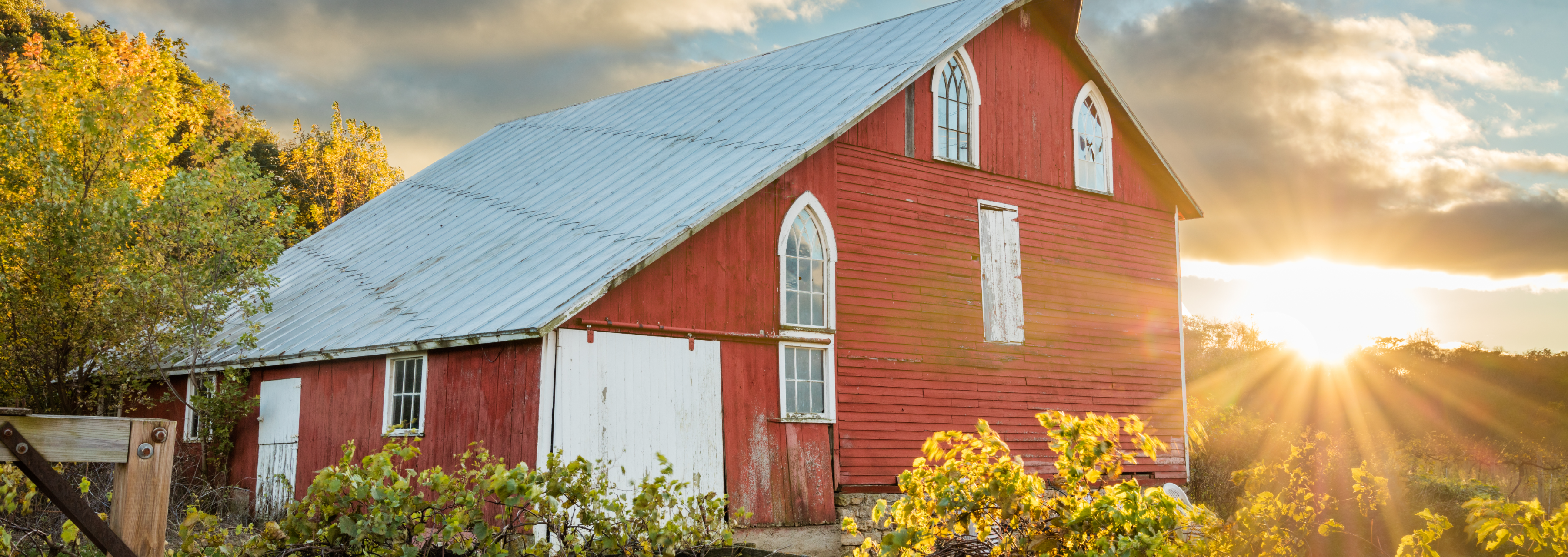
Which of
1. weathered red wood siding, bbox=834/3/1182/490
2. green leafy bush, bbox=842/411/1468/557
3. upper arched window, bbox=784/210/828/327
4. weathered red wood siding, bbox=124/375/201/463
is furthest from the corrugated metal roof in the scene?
green leafy bush, bbox=842/411/1468/557

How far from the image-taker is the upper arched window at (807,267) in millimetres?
12672

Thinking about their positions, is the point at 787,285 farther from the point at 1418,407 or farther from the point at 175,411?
the point at 1418,407

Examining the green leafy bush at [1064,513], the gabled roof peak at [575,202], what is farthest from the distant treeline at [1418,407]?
the green leafy bush at [1064,513]

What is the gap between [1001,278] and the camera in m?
14.9

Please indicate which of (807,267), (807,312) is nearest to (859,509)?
(807,312)

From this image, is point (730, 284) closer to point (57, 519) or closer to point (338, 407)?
point (338, 407)

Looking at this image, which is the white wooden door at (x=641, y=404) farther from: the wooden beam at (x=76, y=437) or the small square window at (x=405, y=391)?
the wooden beam at (x=76, y=437)

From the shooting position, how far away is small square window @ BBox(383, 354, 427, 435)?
12078 millimetres

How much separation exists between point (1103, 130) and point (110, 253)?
1440 cm

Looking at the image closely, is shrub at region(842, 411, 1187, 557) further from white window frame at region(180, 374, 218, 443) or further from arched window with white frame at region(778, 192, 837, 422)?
white window frame at region(180, 374, 218, 443)

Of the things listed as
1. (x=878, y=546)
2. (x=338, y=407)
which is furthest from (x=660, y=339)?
(x=878, y=546)

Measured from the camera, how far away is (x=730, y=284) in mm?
11992

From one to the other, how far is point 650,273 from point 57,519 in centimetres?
635

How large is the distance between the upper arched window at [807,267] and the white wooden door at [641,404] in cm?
135
